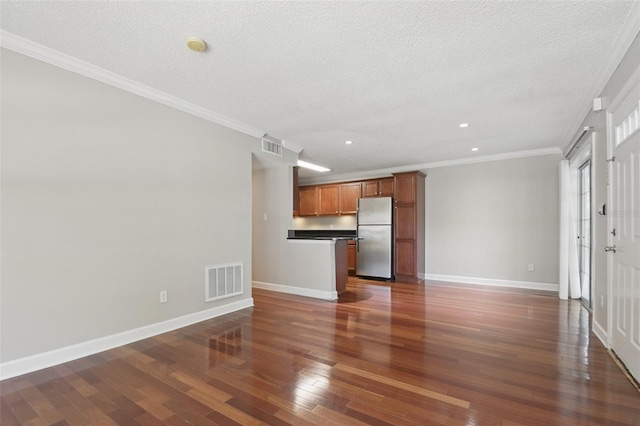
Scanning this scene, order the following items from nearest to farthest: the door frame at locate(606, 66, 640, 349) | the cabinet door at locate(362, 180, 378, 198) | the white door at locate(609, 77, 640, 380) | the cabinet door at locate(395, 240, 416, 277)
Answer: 1. the white door at locate(609, 77, 640, 380)
2. the door frame at locate(606, 66, 640, 349)
3. the cabinet door at locate(395, 240, 416, 277)
4. the cabinet door at locate(362, 180, 378, 198)

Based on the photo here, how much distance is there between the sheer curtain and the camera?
460cm

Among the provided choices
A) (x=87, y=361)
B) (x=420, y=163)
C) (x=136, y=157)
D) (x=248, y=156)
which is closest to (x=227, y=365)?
(x=87, y=361)

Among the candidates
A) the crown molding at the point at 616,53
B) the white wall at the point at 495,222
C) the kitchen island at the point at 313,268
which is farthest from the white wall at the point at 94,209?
the white wall at the point at 495,222

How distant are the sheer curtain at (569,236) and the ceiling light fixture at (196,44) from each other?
5211mm

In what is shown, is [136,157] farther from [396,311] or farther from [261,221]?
[396,311]

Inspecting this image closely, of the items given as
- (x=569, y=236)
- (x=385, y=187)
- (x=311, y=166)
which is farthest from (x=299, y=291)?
(x=569, y=236)

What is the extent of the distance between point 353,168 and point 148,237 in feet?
15.9

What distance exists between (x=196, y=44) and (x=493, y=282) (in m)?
6.06

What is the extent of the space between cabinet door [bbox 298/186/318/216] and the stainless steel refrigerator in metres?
1.53

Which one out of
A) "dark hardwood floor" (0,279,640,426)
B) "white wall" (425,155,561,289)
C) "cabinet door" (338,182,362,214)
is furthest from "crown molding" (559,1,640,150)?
"cabinet door" (338,182,362,214)

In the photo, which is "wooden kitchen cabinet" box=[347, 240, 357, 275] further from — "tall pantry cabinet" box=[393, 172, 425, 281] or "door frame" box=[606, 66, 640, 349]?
"door frame" box=[606, 66, 640, 349]

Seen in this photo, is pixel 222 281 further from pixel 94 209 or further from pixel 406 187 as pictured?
pixel 406 187

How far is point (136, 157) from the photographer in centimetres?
300

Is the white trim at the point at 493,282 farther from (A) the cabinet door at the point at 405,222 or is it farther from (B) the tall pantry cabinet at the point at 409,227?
(A) the cabinet door at the point at 405,222
